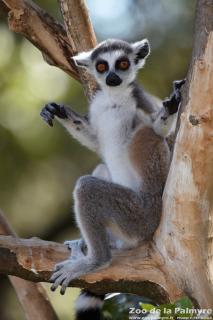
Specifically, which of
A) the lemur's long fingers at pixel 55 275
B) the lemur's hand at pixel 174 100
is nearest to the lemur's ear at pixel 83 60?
the lemur's hand at pixel 174 100

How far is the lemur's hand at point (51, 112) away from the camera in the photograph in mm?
6188

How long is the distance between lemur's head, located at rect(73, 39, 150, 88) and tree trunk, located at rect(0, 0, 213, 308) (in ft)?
4.24

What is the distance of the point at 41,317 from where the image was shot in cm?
696

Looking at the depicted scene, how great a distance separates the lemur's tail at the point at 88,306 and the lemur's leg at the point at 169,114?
59.4 inches

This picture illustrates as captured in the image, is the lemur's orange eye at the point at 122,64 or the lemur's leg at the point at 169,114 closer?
the lemur's leg at the point at 169,114

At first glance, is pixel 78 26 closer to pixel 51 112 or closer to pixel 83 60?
pixel 83 60

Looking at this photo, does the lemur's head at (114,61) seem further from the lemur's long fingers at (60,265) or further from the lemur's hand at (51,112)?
the lemur's long fingers at (60,265)

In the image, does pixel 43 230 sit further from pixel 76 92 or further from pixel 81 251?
pixel 81 251

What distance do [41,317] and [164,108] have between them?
266 centimetres

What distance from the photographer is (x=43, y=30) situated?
6.96 m

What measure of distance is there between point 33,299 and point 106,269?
176 centimetres

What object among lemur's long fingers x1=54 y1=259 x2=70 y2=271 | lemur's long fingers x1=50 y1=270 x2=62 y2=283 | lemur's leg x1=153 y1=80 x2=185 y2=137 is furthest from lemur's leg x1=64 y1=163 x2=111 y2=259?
lemur's leg x1=153 y1=80 x2=185 y2=137

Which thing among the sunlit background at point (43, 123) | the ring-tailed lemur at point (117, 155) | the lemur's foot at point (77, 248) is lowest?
the lemur's foot at point (77, 248)

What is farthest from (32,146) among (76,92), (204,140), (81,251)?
(204,140)
